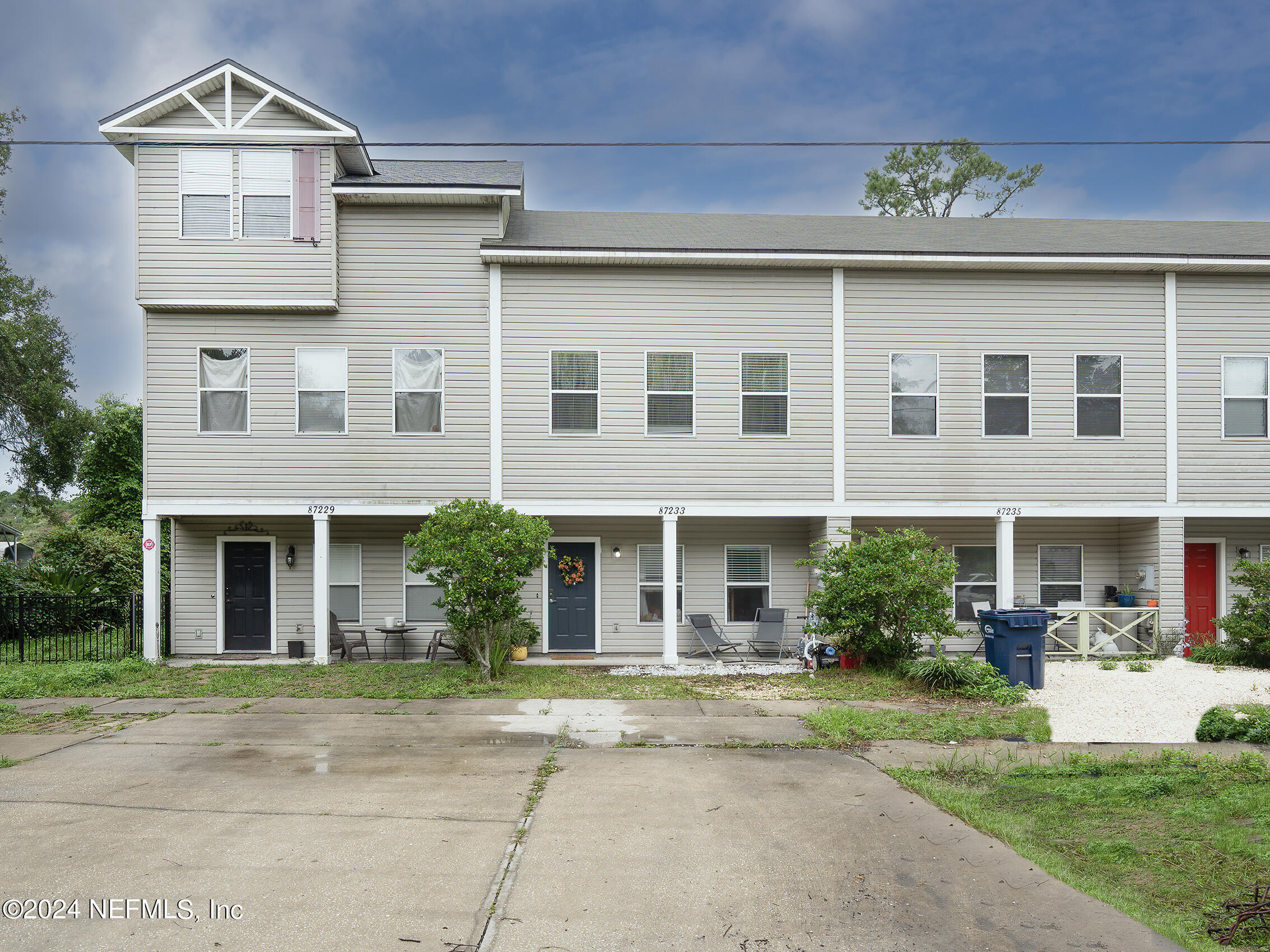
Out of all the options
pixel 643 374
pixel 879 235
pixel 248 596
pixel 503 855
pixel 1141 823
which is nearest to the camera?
pixel 503 855

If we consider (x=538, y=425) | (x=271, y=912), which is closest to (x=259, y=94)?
(x=538, y=425)

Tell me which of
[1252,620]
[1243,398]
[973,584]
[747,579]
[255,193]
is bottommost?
[1252,620]

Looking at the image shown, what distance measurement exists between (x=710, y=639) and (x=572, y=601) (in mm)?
2505

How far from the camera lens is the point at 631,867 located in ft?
15.2

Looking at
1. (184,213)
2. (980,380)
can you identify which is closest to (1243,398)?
(980,380)

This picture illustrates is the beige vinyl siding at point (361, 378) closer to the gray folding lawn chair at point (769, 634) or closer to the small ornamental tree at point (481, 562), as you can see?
the small ornamental tree at point (481, 562)

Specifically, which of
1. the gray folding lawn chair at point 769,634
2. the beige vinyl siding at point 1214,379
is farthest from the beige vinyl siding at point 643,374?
the beige vinyl siding at point 1214,379

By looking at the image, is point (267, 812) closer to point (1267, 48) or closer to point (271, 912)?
point (271, 912)

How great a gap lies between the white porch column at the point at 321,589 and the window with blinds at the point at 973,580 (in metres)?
10.8

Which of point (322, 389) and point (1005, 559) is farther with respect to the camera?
point (1005, 559)

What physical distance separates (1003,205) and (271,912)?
30885 millimetres

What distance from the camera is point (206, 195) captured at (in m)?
12.4

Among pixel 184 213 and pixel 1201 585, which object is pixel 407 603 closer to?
Answer: pixel 184 213

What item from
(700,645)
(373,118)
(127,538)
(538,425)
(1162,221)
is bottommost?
(700,645)
